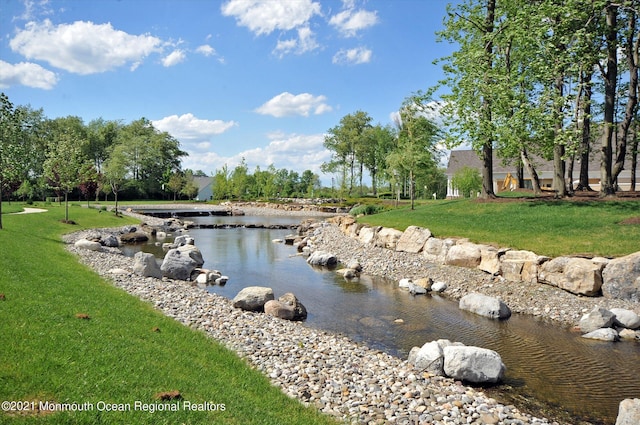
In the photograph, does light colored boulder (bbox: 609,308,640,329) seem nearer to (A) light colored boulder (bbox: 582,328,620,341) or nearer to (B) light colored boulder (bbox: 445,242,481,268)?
(A) light colored boulder (bbox: 582,328,620,341)

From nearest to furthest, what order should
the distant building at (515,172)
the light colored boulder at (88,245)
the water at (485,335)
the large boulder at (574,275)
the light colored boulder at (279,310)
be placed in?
the water at (485,335)
the light colored boulder at (279,310)
the large boulder at (574,275)
the light colored boulder at (88,245)
the distant building at (515,172)

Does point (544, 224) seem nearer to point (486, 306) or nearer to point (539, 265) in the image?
point (539, 265)

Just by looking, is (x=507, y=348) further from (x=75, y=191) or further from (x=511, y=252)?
(x=75, y=191)

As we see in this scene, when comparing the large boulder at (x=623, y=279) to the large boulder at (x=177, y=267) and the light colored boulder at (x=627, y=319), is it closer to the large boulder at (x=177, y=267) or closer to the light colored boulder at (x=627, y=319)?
the light colored boulder at (x=627, y=319)

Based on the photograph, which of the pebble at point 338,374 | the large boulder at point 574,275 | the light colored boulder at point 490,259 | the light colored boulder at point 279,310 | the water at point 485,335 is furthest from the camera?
the light colored boulder at point 490,259

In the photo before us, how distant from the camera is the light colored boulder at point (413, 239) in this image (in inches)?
738

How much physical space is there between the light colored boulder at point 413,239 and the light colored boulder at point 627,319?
8559mm

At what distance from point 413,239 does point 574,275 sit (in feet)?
24.9

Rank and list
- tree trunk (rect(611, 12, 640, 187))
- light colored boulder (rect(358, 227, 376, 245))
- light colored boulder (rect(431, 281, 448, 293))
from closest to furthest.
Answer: light colored boulder (rect(431, 281, 448, 293)) → tree trunk (rect(611, 12, 640, 187)) → light colored boulder (rect(358, 227, 376, 245))

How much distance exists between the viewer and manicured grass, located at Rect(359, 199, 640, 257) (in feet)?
45.3

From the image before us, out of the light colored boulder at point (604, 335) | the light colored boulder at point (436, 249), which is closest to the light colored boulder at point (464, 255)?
the light colored boulder at point (436, 249)

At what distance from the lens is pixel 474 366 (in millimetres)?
7723

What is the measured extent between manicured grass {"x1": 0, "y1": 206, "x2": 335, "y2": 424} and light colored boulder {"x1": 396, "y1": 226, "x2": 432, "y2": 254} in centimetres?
1235

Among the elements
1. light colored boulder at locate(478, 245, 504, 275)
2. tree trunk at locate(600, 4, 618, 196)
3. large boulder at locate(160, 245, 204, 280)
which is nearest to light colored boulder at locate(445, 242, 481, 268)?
light colored boulder at locate(478, 245, 504, 275)
